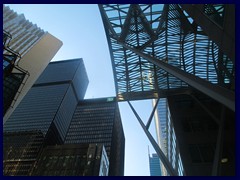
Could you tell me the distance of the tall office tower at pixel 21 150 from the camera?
103688 mm

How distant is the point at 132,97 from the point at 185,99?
21.3ft

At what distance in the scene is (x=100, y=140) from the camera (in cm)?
12500

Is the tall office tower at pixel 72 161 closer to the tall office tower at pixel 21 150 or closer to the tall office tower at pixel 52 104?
the tall office tower at pixel 21 150

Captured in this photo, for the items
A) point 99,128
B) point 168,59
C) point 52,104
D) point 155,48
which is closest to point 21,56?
point 155,48

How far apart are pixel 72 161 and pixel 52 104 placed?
154ft

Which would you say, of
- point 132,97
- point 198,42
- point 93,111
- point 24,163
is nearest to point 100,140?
point 93,111

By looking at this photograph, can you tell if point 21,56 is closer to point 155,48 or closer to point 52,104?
point 155,48

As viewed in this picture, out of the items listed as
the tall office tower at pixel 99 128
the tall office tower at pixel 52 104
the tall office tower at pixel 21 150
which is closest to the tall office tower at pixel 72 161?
the tall office tower at pixel 21 150

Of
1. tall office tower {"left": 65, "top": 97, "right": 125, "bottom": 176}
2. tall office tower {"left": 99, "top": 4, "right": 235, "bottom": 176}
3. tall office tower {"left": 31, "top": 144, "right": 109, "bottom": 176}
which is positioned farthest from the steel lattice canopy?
tall office tower {"left": 65, "top": 97, "right": 125, "bottom": 176}

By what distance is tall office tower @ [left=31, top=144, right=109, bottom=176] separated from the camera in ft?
301

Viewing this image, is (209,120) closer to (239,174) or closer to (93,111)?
(239,174)

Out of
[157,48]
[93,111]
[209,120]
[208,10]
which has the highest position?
[93,111]

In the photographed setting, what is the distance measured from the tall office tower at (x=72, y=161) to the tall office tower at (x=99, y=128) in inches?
792

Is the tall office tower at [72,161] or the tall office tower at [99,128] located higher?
the tall office tower at [99,128]
